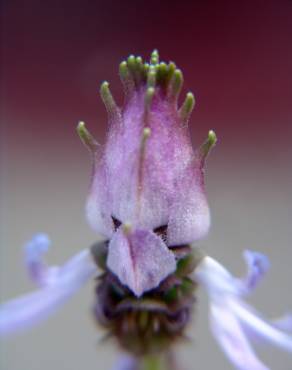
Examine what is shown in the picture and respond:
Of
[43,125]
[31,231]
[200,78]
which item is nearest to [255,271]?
[31,231]

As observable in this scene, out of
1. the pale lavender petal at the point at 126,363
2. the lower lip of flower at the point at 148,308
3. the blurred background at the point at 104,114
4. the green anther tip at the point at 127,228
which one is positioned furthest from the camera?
the blurred background at the point at 104,114

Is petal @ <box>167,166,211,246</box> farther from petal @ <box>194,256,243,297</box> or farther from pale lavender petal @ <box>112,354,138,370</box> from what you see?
pale lavender petal @ <box>112,354,138,370</box>

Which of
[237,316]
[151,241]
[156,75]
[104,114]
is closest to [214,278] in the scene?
[237,316]

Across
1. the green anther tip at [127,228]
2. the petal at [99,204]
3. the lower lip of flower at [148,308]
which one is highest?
the petal at [99,204]

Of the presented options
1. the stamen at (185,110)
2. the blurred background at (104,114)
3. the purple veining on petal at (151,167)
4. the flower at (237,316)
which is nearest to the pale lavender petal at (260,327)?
the flower at (237,316)

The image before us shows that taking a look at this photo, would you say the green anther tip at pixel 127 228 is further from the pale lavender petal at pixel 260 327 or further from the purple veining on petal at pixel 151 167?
the pale lavender petal at pixel 260 327

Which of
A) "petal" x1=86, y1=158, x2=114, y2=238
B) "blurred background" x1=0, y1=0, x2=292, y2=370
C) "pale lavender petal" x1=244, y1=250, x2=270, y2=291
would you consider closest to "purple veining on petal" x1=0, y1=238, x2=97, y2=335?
"petal" x1=86, y1=158, x2=114, y2=238

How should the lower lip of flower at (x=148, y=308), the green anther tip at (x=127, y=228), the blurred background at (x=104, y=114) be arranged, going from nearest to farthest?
the green anther tip at (x=127, y=228), the lower lip of flower at (x=148, y=308), the blurred background at (x=104, y=114)
